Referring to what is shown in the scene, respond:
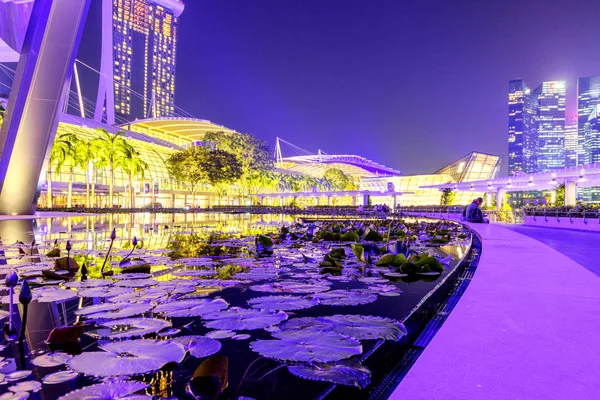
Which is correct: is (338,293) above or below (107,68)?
below

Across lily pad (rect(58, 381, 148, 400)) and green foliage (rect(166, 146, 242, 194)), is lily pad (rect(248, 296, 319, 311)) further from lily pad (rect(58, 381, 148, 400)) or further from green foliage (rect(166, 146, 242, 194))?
green foliage (rect(166, 146, 242, 194))

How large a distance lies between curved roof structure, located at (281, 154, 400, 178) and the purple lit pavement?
416 ft

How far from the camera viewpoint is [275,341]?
2.54 meters

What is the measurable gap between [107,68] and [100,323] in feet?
237

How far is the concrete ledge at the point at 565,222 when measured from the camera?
18.8 meters

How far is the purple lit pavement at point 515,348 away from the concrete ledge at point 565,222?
18366 mm

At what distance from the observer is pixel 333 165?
13738cm

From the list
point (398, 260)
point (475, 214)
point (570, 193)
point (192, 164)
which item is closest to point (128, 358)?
point (398, 260)

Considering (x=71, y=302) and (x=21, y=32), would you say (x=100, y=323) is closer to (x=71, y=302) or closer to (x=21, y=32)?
(x=71, y=302)

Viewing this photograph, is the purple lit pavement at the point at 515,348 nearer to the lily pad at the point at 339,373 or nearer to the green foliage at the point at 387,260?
the lily pad at the point at 339,373

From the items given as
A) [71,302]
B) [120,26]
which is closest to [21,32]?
[71,302]

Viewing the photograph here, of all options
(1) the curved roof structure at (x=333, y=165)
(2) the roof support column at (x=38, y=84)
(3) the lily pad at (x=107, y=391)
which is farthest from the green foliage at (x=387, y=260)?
(1) the curved roof structure at (x=333, y=165)

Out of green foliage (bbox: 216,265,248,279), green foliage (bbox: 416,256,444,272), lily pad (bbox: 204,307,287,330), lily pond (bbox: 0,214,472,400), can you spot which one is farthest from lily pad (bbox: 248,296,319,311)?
green foliage (bbox: 416,256,444,272)

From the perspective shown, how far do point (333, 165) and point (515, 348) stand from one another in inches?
5362
